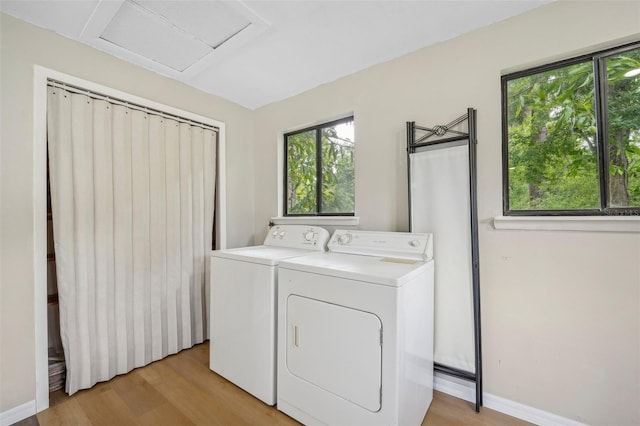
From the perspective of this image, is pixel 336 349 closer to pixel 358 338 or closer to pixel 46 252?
pixel 358 338

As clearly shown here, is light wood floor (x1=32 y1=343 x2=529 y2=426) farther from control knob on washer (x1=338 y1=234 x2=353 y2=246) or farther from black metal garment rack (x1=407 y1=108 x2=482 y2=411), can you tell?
control knob on washer (x1=338 y1=234 x2=353 y2=246)

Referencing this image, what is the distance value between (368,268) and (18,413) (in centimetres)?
213

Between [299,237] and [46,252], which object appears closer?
[46,252]

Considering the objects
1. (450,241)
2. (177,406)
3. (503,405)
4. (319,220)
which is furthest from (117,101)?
(503,405)

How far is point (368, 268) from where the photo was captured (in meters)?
1.43

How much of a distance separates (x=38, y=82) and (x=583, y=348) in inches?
134

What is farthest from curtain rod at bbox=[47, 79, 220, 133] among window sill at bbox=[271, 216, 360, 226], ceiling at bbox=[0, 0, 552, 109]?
window sill at bbox=[271, 216, 360, 226]

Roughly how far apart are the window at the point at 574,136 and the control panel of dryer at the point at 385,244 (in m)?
0.52

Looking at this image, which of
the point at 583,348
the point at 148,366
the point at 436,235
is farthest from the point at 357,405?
the point at 148,366

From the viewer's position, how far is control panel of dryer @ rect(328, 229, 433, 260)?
1.71 m

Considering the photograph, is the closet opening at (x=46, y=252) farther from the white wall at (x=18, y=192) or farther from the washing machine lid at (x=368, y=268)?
the washing machine lid at (x=368, y=268)

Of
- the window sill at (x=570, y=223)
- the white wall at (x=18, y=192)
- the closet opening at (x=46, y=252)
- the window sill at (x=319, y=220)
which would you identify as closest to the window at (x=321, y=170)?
the window sill at (x=319, y=220)

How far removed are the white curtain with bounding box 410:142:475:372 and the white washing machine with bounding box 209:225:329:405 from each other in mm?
827

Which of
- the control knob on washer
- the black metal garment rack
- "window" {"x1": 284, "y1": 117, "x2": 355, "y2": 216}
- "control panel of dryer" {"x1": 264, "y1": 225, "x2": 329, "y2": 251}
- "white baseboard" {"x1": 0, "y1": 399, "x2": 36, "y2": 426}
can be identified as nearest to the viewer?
"white baseboard" {"x1": 0, "y1": 399, "x2": 36, "y2": 426}
